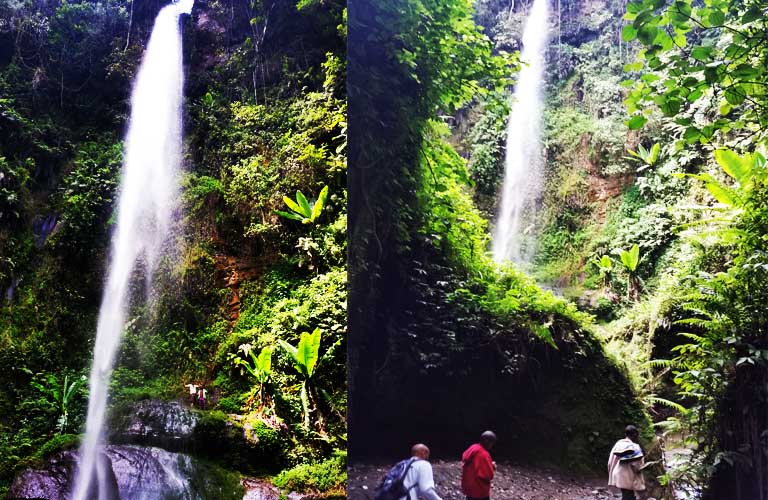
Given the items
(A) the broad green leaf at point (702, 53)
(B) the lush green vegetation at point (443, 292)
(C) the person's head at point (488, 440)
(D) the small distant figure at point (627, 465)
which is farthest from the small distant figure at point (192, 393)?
(A) the broad green leaf at point (702, 53)

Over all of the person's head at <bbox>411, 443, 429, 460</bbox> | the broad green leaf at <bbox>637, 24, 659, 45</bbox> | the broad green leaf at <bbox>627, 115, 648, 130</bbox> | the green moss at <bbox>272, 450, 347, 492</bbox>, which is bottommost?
the green moss at <bbox>272, 450, 347, 492</bbox>

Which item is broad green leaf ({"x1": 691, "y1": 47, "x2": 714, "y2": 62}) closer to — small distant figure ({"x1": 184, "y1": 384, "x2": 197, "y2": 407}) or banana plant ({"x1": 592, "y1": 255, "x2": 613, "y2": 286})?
banana plant ({"x1": 592, "y1": 255, "x2": 613, "y2": 286})

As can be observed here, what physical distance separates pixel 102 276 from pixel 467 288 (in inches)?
129

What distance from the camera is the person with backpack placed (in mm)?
1878

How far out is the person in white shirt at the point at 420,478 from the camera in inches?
73.7

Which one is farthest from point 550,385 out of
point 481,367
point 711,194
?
point 711,194

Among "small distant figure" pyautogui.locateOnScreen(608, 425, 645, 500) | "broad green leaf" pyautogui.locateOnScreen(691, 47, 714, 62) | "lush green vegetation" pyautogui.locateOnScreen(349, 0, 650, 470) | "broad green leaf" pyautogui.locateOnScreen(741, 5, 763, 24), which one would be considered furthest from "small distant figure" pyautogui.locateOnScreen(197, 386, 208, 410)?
"broad green leaf" pyautogui.locateOnScreen(741, 5, 763, 24)

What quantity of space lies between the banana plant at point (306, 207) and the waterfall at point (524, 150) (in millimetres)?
2235

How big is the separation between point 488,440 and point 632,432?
473mm

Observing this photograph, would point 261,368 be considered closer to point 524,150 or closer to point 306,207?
point 306,207

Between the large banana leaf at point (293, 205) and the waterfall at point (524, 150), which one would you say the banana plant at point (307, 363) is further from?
the waterfall at point (524, 150)

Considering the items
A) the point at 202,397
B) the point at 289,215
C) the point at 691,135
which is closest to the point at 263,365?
the point at 202,397

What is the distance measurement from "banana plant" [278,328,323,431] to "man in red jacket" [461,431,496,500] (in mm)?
2095

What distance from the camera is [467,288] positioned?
199 centimetres
